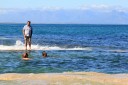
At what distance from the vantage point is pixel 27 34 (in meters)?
26.0

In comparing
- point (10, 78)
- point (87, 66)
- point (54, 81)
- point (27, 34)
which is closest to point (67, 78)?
point (54, 81)

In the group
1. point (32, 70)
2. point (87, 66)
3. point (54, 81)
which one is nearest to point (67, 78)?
point (54, 81)

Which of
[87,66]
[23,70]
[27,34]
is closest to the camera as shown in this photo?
[23,70]

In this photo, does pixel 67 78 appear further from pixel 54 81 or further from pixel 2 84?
pixel 2 84

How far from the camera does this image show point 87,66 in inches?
874

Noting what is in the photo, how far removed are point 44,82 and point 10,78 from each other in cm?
172

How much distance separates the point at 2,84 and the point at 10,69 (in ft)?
21.2

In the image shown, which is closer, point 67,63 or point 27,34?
point 67,63

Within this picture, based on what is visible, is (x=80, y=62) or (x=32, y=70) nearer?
(x=32, y=70)

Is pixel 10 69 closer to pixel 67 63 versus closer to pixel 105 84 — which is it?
pixel 67 63

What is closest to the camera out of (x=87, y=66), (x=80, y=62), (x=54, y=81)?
(x=54, y=81)

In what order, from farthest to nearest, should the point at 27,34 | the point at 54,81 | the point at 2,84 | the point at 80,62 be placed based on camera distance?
the point at 27,34 → the point at 80,62 → the point at 54,81 → the point at 2,84

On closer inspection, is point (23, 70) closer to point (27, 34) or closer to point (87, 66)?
point (87, 66)

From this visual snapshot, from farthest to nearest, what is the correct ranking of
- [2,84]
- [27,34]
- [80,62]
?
[27,34] → [80,62] → [2,84]
